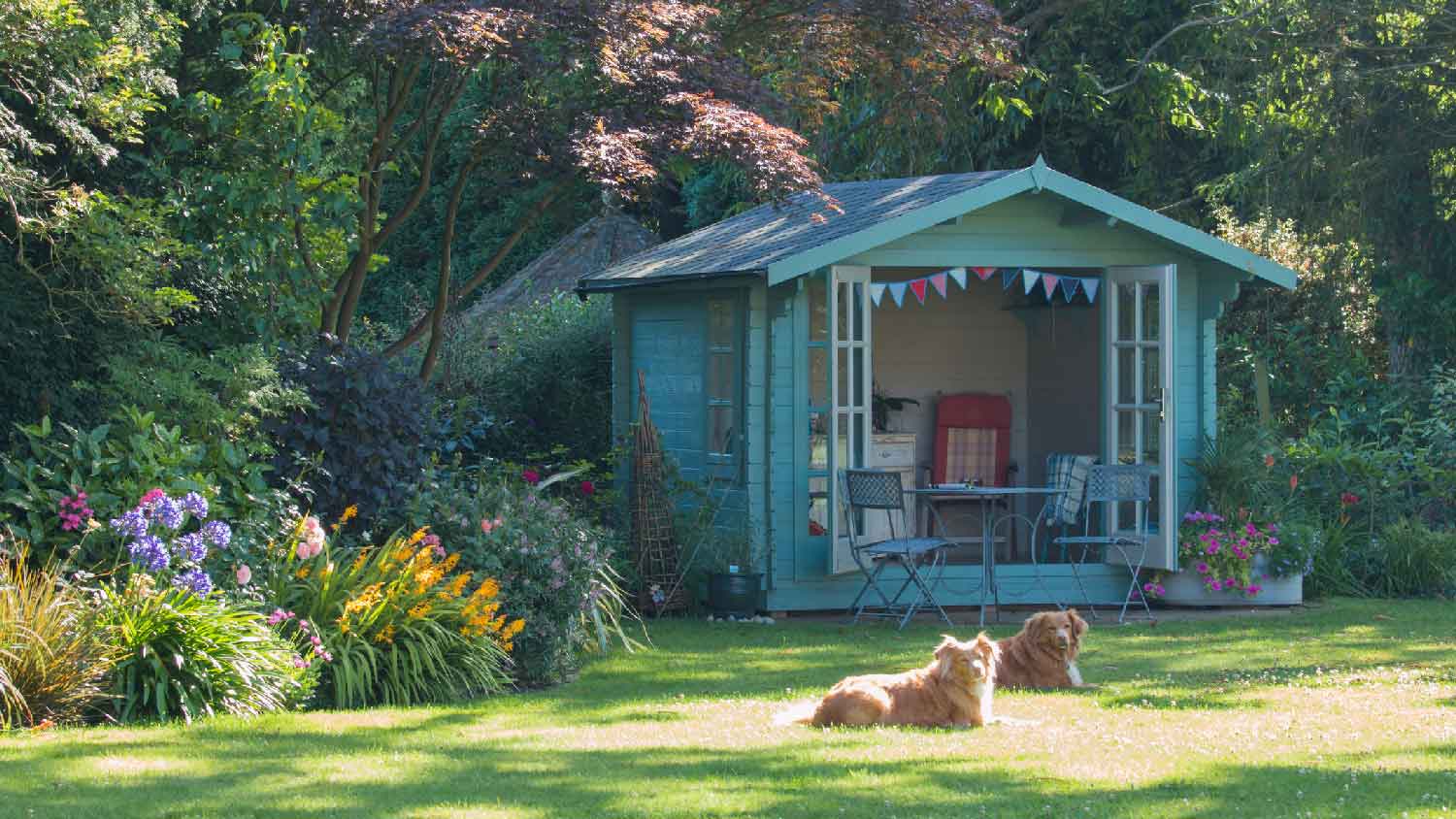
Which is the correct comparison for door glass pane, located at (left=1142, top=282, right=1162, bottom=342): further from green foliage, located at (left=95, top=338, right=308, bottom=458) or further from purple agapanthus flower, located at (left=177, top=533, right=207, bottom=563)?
purple agapanthus flower, located at (left=177, top=533, right=207, bottom=563)

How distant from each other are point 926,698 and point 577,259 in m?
14.5

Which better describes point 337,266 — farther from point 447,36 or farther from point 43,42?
point 43,42

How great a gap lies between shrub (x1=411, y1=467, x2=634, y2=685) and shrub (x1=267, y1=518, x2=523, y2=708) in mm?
263

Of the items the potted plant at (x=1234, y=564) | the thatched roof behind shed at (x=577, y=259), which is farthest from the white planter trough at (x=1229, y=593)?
the thatched roof behind shed at (x=577, y=259)

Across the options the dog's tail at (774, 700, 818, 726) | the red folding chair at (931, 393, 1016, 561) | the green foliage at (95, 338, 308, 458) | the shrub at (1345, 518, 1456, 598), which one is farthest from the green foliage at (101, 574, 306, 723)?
the shrub at (1345, 518, 1456, 598)

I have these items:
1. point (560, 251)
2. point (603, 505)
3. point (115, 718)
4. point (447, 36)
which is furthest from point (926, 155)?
point (115, 718)

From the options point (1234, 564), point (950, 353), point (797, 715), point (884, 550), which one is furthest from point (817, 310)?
point (797, 715)

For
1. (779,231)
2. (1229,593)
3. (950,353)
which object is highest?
(779,231)

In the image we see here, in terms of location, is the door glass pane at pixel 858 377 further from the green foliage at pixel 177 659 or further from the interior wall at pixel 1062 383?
the green foliage at pixel 177 659

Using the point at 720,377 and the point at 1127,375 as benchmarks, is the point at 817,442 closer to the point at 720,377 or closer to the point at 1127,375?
the point at 720,377

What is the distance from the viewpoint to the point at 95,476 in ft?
26.3

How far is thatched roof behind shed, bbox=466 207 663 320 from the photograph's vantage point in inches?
805

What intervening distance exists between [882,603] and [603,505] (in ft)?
6.84

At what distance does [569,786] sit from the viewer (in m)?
6.04
